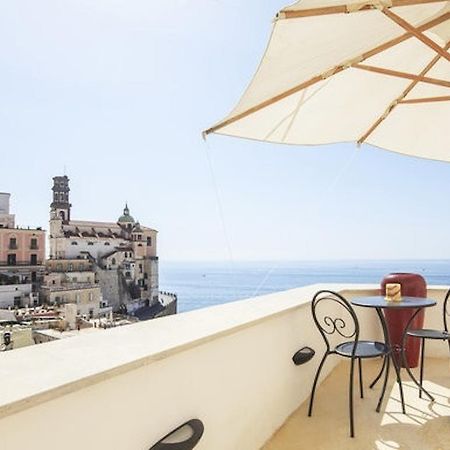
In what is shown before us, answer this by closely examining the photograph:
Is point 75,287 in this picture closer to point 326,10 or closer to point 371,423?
point 371,423

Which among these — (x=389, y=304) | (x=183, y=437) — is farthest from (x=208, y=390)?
(x=389, y=304)

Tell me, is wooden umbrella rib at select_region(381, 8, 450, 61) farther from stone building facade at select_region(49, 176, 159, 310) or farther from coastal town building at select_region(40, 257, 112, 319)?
stone building facade at select_region(49, 176, 159, 310)

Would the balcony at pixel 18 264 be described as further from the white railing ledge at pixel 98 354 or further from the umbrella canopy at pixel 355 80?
the white railing ledge at pixel 98 354

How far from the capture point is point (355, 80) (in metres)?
2.64

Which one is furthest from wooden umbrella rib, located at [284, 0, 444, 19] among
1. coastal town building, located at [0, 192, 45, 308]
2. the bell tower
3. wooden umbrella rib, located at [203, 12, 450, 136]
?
the bell tower

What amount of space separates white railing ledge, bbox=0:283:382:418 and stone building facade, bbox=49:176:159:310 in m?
46.8

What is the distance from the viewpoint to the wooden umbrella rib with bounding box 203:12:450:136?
209 cm

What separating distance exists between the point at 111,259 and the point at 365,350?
50.3m

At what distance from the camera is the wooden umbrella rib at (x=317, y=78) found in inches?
82.2

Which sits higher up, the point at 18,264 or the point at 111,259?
the point at 111,259

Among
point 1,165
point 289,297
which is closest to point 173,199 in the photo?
point 1,165

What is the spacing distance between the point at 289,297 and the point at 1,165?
322 ft

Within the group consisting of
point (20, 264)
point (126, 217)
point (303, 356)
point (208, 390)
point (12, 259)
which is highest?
point (126, 217)

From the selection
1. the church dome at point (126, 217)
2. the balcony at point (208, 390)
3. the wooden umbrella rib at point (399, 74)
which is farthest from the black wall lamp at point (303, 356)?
the church dome at point (126, 217)
